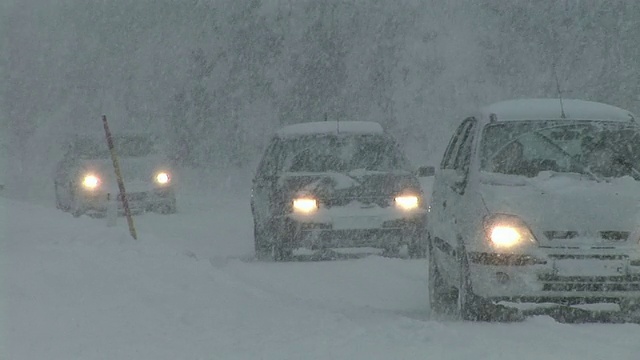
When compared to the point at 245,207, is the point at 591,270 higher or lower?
lower

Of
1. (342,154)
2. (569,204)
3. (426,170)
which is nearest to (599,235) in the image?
(569,204)

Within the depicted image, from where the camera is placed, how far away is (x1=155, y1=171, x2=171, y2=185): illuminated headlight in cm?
2159

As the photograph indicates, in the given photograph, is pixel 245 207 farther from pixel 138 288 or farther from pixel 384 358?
pixel 384 358

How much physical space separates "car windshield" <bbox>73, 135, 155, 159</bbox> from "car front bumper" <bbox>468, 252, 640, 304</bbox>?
15.4 m

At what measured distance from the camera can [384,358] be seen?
20.5ft

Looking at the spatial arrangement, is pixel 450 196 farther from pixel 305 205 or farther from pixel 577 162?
pixel 305 205

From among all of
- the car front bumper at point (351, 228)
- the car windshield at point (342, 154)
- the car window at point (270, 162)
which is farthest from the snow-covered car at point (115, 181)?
the car front bumper at point (351, 228)

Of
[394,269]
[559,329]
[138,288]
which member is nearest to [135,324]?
[138,288]

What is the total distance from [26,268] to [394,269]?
4.08 m

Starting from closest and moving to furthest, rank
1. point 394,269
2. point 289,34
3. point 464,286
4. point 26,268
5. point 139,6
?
point 464,286 < point 26,268 < point 394,269 < point 289,34 < point 139,6

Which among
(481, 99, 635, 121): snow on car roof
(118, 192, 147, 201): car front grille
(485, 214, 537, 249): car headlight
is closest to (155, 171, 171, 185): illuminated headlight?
(118, 192, 147, 201): car front grille

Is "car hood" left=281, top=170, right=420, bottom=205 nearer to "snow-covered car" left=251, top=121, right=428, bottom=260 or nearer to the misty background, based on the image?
"snow-covered car" left=251, top=121, right=428, bottom=260

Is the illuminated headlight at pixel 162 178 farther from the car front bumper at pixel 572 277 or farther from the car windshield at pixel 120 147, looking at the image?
the car front bumper at pixel 572 277

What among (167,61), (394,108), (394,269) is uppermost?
(167,61)
